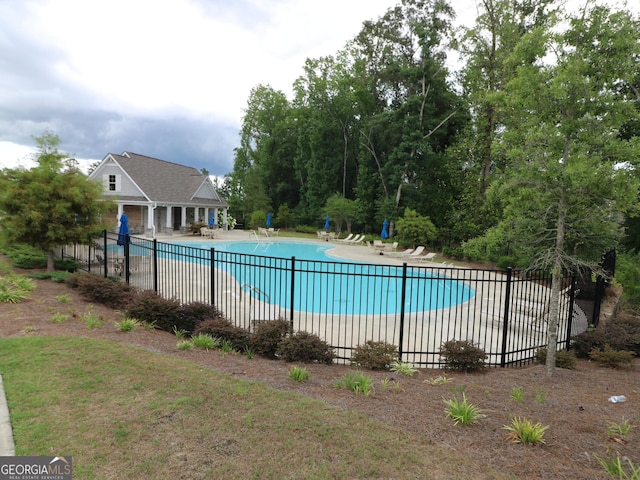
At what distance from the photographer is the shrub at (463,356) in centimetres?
660

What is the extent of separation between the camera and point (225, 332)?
718cm

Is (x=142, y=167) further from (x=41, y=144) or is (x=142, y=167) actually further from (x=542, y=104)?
(x=542, y=104)

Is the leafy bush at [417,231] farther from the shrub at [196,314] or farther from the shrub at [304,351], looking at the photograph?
the shrub at [304,351]

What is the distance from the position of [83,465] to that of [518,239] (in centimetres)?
685

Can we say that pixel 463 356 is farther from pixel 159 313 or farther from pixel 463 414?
pixel 159 313

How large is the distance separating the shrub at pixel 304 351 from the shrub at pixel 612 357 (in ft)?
16.7

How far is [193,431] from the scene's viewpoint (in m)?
3.70

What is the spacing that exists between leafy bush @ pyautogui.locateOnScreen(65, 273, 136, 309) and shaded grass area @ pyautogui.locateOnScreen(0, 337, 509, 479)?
14.2 ft

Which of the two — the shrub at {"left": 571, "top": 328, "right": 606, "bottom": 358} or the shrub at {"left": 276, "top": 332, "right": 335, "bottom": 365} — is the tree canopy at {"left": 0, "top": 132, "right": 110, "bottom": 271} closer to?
the shrub at {"left": 276, "top": 332, "right": 335, "bottom": 365}

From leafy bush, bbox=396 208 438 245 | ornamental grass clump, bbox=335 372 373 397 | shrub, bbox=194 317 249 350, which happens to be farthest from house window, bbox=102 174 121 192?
ornamental grass clump, bbox=335 372 373 397

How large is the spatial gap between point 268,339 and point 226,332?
89cm

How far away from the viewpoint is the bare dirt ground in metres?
3.50

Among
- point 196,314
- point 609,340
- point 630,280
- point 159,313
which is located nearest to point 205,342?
point 196,314

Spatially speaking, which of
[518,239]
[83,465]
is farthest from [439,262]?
[83,465]
